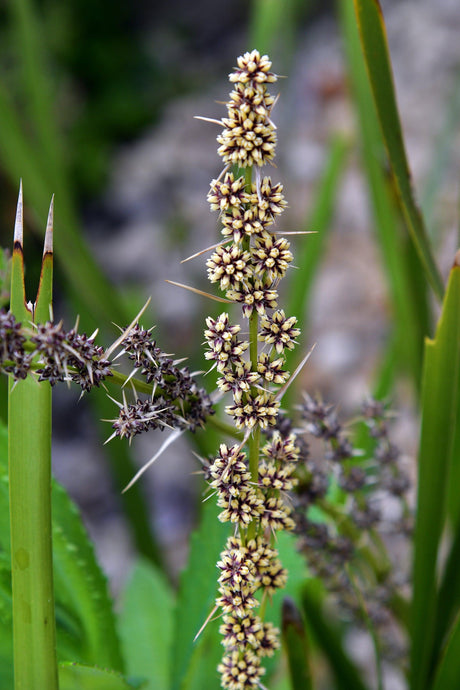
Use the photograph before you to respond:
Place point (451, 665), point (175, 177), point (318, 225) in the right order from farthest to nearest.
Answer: point (175, 177), point (318, 225), point (451, 665)

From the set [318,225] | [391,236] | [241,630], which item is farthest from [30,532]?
[318,225]

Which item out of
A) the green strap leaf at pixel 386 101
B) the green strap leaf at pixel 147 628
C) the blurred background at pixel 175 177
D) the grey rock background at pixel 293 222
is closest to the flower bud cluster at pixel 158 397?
the green strap leaf at pixel 386 101

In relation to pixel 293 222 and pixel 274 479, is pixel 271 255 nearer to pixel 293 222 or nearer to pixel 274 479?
pixel 274 479

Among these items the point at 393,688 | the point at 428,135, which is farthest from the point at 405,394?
the point at 428,135

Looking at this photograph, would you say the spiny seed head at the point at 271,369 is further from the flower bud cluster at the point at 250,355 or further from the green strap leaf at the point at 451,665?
the green strap leaf at the point at 451,665

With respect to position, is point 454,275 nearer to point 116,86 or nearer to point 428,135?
point 428,135

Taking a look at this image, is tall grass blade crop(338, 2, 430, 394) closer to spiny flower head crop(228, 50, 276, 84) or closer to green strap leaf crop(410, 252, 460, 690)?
green strap leaf crop(410, 252, 460, 690)
